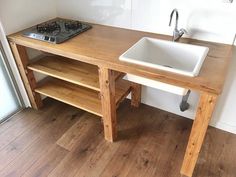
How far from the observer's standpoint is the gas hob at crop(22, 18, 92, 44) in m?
1.67

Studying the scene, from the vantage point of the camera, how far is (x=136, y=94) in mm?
2121

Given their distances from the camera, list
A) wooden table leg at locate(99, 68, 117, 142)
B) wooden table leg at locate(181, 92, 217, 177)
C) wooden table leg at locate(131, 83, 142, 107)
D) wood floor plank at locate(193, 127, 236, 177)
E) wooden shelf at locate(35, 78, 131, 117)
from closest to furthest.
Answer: wooden table leg at locate(181, 92, 217, 177)
wooden table leg at locate(99, 68, 117, 142)
wood floor plank at locate(193, 127, 236, 177)
wooden shelf at locate(35, 78, 131, 117)
wooden table leg at locate(131, 83, 142, 107)

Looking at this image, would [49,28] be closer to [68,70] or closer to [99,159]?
[68,70]

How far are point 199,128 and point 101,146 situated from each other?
0.90 metres

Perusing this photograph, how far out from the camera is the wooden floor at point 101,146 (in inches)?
62.7

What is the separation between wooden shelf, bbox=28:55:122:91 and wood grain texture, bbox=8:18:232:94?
0.25 m

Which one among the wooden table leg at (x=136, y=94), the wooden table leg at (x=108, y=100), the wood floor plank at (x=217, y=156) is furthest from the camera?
the wooden table leg at (x=136, y=94)

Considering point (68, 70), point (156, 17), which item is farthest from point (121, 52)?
point (68, 70)

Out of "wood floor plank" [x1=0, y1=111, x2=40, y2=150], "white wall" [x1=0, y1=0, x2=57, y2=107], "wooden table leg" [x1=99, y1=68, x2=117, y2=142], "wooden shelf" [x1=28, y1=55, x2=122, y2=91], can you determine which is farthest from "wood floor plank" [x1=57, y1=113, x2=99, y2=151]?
"white wall" [x1=0, y1=0, x2=57, y2=107]

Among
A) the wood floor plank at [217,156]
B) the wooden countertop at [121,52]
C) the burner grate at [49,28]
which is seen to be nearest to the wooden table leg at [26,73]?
the wooden countertop at [121,52]

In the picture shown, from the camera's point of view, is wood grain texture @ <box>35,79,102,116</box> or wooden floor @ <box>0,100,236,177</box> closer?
wooden floor @ <box>0,100,236,177</box>

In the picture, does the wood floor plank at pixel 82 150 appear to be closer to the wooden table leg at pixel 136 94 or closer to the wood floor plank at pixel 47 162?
the wood floor plank at pixel 47 162

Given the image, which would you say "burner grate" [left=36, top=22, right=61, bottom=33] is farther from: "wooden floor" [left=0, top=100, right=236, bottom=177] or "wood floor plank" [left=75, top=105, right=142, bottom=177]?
"wood floor plank" [left=75, top=105, right=142, bottom=177]

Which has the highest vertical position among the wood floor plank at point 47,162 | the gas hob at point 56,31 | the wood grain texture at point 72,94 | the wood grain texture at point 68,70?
the gas hob at point 56,31
